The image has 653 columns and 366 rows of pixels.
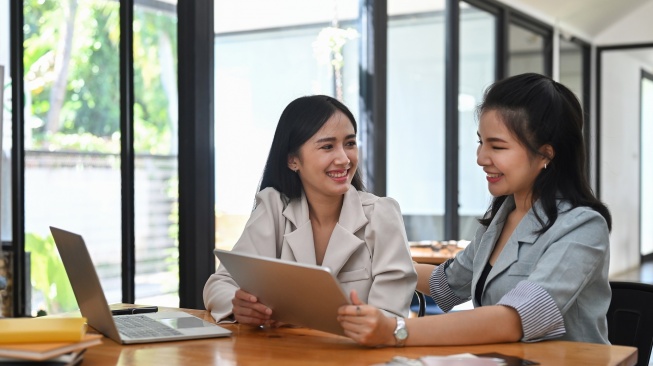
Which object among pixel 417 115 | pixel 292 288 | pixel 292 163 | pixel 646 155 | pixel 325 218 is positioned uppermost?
pixel 417 115

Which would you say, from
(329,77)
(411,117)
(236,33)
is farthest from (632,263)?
(236,33)

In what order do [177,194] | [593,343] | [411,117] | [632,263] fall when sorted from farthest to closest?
[632,263]
[411,117]
[177,194]
[593,343]

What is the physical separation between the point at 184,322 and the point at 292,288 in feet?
1.28

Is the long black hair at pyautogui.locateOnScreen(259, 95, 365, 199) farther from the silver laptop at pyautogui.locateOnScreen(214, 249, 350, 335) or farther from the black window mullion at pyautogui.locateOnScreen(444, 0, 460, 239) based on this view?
the black window mullion at pyautogui.locateOnScreen(444, 0, 460, 239)

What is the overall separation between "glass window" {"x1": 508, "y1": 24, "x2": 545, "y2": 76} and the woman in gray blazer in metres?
5.58

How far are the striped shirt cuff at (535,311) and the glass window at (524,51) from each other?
5.81m

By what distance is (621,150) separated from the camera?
946 cm

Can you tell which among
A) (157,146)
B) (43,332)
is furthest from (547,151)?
(157,146)

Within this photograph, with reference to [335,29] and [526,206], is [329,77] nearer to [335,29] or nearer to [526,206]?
[335,29]

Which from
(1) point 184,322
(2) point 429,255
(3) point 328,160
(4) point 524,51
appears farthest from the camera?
(4) point 524,51

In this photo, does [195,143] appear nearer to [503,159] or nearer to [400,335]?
[503,159]

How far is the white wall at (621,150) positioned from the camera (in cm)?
935

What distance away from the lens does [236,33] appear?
4289 mm

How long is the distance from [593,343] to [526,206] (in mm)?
359
